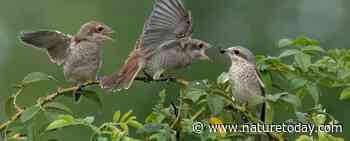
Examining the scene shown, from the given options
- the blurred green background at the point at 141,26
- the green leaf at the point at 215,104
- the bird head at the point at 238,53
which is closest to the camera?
the green leaf at the point at 215,104

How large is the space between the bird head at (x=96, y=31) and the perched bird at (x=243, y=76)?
0.51 meters

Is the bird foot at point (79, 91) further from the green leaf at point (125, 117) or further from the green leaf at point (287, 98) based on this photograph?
the green leaf at point (287, 98)

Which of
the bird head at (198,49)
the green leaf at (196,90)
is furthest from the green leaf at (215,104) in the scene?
the bird head at (198,49)

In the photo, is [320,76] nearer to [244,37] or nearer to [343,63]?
[343,63]

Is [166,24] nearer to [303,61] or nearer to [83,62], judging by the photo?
[303,61]

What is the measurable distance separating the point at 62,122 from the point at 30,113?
10 centimetres

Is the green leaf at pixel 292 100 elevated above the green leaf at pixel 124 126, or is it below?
above

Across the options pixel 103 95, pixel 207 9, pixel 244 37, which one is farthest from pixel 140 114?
pixel 207 9

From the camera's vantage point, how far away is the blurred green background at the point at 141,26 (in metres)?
9.65

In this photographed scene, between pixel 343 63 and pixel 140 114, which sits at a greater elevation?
pixel 343 63

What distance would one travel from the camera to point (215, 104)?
3258 millimetres

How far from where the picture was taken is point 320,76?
3.65 m

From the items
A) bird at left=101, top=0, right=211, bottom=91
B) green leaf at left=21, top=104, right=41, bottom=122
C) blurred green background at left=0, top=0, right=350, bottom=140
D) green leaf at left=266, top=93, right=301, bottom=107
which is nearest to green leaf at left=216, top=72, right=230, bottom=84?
bird at left=101, top=0, right=211, bottom=91

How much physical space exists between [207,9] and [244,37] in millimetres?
1510
